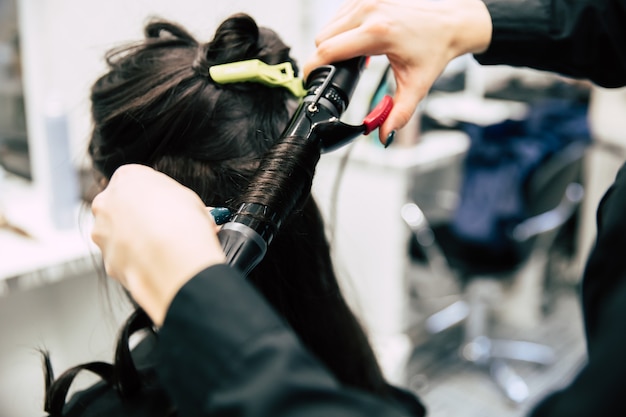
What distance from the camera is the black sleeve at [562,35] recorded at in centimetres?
79

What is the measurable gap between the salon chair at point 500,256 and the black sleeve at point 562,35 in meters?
1.27

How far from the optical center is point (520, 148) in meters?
2.05

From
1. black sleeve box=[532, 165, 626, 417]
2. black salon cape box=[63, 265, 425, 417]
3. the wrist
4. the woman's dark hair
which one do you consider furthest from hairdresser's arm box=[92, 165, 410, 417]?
the wrist

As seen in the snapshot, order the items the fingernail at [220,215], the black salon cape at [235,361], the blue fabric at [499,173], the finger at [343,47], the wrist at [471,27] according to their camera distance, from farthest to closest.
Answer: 1. the blue fabric at [499,173]
2. the wrist at [471,27]
3. the finger at [343,47]
4. the fingernail at [220,215]
5. the black salon cape at [235,361]

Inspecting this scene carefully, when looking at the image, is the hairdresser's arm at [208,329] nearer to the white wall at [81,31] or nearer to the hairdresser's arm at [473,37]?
the hairdresser's arm at [473,37]

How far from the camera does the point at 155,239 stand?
0.43m

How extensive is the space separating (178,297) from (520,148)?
71.7 inches

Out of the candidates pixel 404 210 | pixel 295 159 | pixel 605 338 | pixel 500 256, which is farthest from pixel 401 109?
pixel 500 256

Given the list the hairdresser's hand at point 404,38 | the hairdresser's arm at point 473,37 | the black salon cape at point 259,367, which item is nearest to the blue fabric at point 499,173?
the hairdresser's arm at point 473,37

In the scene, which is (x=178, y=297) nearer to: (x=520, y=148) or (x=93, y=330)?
(x=93, y=330)

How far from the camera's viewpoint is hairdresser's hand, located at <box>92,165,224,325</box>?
0.43 metres

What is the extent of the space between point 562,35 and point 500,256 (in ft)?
4.57

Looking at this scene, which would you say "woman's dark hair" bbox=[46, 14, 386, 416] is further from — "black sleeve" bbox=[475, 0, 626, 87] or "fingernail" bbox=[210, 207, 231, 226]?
"black sleeve" bbox=[475, 0, 626, 87]

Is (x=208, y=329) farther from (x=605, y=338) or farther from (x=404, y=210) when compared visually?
(x=404, y=210)
